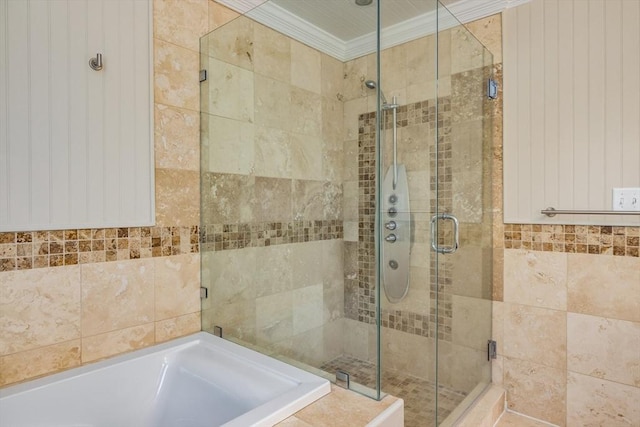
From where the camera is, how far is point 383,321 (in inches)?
55.0

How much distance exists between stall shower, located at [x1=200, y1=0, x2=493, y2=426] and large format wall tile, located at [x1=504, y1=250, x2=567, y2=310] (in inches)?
6.0

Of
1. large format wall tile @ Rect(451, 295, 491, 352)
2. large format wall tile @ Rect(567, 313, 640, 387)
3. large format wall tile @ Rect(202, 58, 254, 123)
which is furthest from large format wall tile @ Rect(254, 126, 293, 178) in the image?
large format wall tile @ Rect(567, 313, 640, 387)

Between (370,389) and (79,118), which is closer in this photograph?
(370,389)

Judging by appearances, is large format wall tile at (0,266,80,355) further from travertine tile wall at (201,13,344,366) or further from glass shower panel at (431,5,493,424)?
glass shower panel at (431,5,493,424)

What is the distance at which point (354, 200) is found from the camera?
5.08 ft

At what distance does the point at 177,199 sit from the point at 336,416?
1.18 metres

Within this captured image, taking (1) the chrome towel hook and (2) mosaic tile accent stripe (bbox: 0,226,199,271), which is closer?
(2) mosaic tile accent stripe (bbox: 0,226,199,271)

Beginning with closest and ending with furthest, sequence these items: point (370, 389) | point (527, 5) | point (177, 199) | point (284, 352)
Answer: point (370, 389)
point (284, 352)
point (177, 199)
point (527, 5)

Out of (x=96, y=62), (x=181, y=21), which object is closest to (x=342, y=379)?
(x=96, y=62)

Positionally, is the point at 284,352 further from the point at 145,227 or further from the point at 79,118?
the point at 79,118

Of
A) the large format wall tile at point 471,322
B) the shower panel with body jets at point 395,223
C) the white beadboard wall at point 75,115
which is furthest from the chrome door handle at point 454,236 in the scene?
the white beadboard wall at point 75,115

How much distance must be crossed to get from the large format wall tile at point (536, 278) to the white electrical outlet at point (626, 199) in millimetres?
323

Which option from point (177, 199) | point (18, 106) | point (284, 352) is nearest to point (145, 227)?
point (177, 199)

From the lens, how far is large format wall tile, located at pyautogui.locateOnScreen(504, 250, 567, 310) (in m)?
1.83
